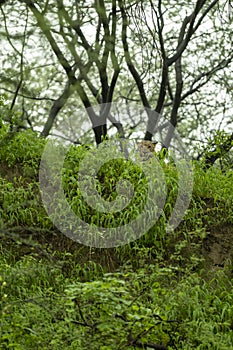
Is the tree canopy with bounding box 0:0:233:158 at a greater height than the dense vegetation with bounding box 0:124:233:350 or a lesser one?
greater

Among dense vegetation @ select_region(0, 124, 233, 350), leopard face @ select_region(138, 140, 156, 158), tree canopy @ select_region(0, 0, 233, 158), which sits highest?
tree canopy @ select_region(0, 0, 233, 158)

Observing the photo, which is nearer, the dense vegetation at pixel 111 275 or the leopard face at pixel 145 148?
the dense vegetation at pixel 111 275

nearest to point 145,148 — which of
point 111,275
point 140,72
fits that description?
point 111,275

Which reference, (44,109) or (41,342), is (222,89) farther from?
(41,342)

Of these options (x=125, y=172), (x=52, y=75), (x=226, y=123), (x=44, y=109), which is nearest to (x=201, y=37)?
(x=226, y=123)

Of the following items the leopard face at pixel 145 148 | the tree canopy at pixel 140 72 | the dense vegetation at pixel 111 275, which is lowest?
the dense vegetation at pixel 111 275

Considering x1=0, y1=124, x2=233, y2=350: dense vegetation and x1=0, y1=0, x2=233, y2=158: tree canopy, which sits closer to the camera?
x1=0, y1=124, x2=233, y2=350: dense vegetation

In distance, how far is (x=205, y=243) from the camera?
6.29 m

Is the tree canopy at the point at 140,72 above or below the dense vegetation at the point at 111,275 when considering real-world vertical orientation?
above

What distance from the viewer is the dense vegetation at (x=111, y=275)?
394cm

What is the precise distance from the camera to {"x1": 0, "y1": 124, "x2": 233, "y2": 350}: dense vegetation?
394 centimetres

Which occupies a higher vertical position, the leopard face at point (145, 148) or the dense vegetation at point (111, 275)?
the leopard face at point (145, 148)

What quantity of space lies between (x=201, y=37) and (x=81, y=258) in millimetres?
8381

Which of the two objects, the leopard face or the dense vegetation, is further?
the leopard face
